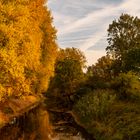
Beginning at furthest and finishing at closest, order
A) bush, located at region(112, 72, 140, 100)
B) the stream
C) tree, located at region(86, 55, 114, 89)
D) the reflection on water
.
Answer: tree, located at region(86, 55, 114, 89) → bush, located at region(112, 72, 140, 100) → the stream → the reflection on water

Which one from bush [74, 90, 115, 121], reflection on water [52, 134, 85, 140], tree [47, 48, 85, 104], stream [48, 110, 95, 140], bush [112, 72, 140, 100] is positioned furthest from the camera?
tree [47, 48, 85, 104]

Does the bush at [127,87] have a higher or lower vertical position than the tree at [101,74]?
lower

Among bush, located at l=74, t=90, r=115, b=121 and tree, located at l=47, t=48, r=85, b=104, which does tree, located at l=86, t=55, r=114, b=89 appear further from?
bush, located at l=74, t=90, r=115, b=121

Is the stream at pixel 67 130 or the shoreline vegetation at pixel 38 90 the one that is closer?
the shoreline vegetation at pixel 38 90

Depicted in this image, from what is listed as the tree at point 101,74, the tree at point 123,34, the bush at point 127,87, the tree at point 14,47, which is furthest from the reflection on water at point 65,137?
the tree at point 123,34

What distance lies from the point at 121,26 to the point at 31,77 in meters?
39.4

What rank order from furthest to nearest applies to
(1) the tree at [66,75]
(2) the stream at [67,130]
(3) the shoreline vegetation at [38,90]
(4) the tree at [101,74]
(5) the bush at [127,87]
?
(1) the tree at [66,75] < (4) the tree at [101,74] < (5) the bush at [127,87] < (2) the stream at [67,130] < (3) the shoreline vegetation at [38,90]

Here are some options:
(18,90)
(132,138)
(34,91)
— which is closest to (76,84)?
(34,91)

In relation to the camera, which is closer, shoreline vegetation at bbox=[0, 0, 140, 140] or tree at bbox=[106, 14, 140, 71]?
shoreline vegetation at bbox=[0, 0, 140, 140]

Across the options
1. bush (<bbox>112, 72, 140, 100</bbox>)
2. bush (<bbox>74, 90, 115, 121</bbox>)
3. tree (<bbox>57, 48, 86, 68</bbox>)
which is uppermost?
tree (<bbox>57, 48, 86, 68</bbox>)

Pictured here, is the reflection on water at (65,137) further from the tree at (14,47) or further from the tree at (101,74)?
the tree at (101,74)

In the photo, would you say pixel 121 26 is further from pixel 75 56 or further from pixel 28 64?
pixel 28 64

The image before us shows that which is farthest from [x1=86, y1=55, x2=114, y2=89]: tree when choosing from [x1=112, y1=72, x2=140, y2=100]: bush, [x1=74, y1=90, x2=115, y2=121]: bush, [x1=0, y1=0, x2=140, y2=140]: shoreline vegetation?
[x1=74, y1=90, x2=115, y2=121]: bush

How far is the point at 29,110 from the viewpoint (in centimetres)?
6247
